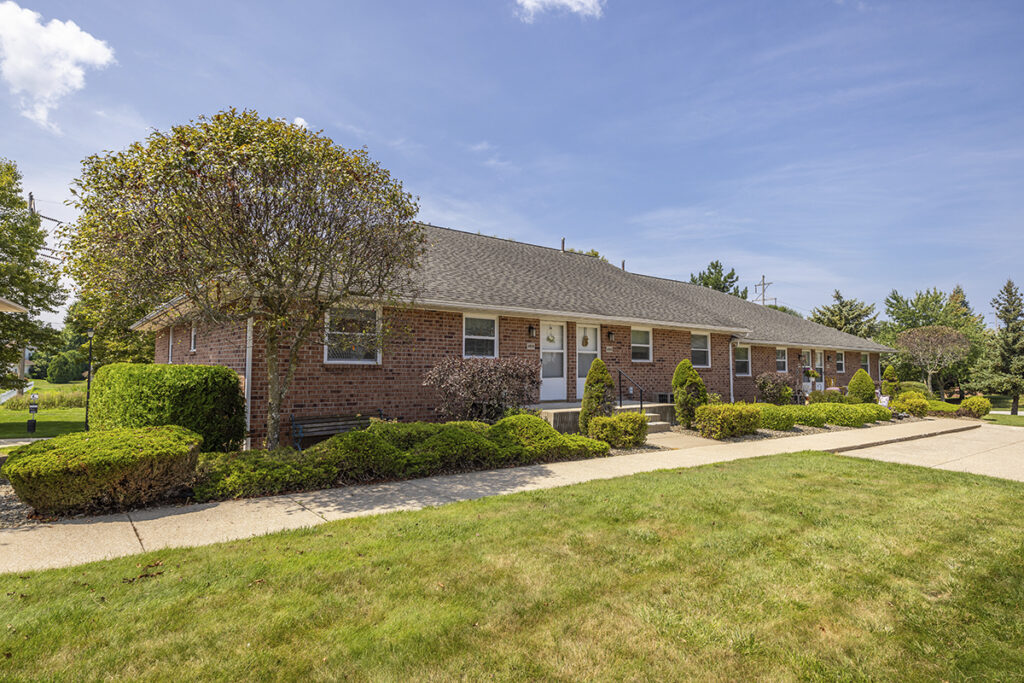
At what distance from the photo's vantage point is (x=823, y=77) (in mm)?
10016

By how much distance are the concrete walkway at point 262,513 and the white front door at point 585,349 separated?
4.75m

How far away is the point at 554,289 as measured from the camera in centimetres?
1447

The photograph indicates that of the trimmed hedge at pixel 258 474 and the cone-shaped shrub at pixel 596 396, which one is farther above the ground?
the cone-shaped shrub at pixel 596 396

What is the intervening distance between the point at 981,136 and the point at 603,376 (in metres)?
9.85

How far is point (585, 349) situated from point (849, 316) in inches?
1581

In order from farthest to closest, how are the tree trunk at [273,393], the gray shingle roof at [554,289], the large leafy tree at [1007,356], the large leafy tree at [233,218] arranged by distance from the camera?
1. the large leafy tree at [1007,356]
2. the gray shingle roof at [554,289]
3. the tree trunk at [273,393]
4. the large leafy tree at [233,218]

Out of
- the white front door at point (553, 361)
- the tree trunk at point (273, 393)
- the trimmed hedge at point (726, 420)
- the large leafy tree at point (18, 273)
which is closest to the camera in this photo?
the tree trunk at point (273, 393)

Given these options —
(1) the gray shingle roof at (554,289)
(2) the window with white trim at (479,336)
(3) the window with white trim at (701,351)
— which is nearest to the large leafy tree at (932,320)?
(1) the gray shingle roof at (554,289)

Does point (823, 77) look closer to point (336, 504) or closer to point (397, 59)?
point (397, 59)

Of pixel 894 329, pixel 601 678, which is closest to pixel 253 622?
pixel 601 678

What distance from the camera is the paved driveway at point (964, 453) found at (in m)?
8.62

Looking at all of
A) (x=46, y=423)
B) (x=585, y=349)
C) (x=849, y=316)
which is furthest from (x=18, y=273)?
(x=849, y=316)

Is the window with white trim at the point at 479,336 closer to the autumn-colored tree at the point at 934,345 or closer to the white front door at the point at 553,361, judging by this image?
the white front door at the point at 553,361

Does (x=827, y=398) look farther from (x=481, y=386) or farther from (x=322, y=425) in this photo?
(x=322, y=425)
